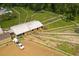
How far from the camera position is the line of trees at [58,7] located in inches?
78.9

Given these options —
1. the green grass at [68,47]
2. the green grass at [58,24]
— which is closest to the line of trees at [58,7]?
the green grass at [58,24]

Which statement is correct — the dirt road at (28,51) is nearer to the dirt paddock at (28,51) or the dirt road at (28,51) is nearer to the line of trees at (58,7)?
the dirt paddock at (28,51)

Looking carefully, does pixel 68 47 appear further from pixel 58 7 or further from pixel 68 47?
pixel 58 7

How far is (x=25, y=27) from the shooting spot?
2.03 metres

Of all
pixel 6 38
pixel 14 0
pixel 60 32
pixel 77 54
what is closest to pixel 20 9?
pixel 14 0

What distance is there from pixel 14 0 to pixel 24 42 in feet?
1.28

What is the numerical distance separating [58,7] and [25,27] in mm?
352

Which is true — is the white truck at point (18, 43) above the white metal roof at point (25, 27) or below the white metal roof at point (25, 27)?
below

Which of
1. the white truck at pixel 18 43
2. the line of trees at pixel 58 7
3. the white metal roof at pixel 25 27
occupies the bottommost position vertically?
the white truck at pixel 18 43

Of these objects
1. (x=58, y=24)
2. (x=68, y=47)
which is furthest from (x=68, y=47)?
(x=58, y=24)

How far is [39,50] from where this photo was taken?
6.53 feet

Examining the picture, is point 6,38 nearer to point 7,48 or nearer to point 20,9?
point 7,48

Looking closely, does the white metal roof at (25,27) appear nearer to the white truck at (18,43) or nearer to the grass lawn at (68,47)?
the white truck at (18,43)

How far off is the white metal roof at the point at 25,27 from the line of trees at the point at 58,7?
129 mm
